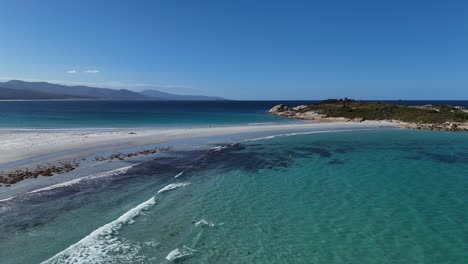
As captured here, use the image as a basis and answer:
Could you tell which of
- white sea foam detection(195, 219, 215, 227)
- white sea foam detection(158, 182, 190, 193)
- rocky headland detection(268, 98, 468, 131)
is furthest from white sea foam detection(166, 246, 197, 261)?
rocky headland detection(268, 98, 468, 131)

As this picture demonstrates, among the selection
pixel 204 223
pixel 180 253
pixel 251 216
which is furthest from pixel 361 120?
pixel 180 253

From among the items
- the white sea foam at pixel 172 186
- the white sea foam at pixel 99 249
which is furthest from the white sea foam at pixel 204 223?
the white sea foam at pixel 172 186

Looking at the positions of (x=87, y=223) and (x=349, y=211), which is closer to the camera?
(x=87, y=223)

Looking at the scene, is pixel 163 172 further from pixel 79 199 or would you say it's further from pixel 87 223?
pixel 87 223

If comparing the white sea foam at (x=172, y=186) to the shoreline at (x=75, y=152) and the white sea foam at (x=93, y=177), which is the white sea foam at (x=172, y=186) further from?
the shoreline at (x=75, y=152)

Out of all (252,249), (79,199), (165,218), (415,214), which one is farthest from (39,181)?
(415,214)

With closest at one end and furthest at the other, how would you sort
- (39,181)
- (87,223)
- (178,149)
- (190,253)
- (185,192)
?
(190,253) → (87,223) → (185,192) → (39,181) → (178,149)

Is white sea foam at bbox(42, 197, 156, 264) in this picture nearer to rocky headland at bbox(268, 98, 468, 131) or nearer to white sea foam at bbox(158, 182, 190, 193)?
white sea foam at bbox(158, 182, 190, 193)

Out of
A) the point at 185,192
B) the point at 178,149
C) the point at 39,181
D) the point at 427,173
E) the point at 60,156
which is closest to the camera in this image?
the point at 185,192
